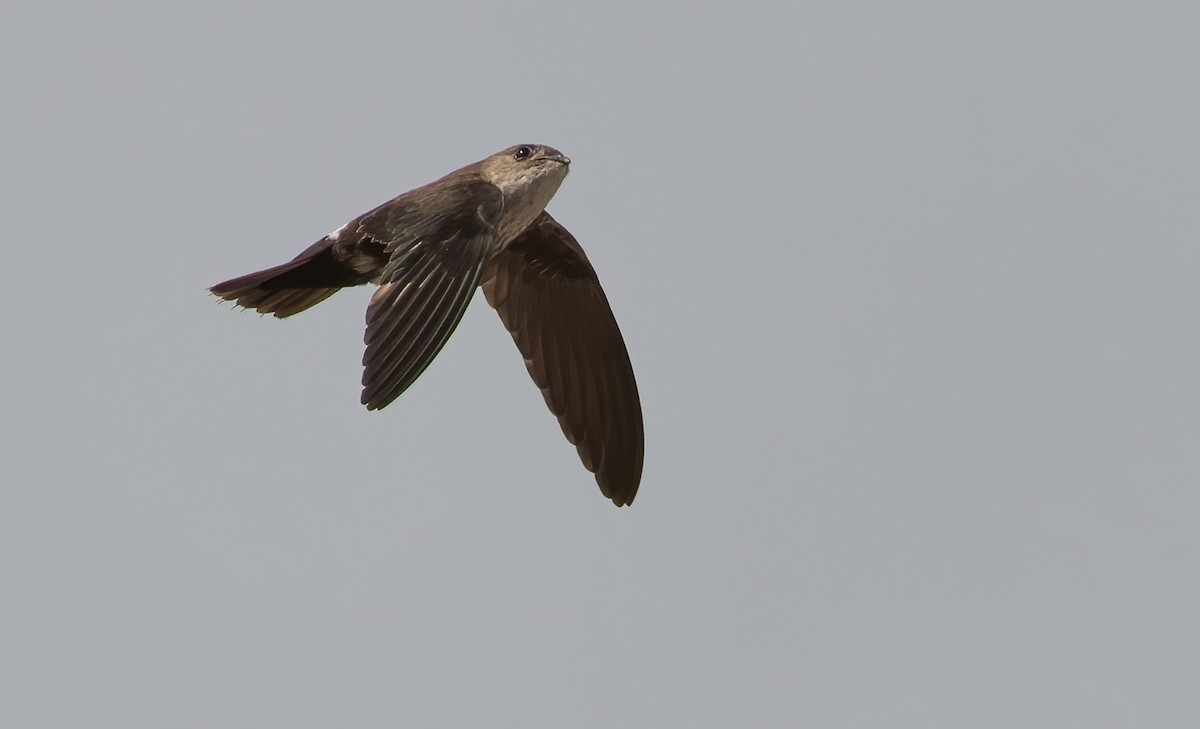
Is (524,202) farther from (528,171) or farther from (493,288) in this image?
(493,288)

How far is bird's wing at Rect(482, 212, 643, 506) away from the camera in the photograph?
53.5 ft

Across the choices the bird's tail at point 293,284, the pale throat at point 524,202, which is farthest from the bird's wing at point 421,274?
the bird's tail at point 293,284

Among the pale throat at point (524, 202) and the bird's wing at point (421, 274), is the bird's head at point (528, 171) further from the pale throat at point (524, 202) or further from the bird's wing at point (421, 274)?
the bird's wing at point (421, 274)

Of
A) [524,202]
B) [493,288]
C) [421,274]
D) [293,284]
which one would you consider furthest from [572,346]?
[421,274]

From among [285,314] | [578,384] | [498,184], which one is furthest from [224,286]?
[578,384]

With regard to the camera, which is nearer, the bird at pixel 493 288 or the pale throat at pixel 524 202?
the bird at pixel 493 288

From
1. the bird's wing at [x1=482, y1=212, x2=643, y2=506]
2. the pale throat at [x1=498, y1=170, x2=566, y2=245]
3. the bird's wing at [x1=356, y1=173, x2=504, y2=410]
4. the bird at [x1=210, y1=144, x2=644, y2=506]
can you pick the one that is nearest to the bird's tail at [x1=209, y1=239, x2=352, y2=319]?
the bird at [x1=210, y1=144, x2=644, y2=506]

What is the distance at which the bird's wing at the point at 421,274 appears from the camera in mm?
12820

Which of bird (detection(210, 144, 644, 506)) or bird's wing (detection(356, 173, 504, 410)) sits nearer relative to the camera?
bird's wing (detection(356, 173, 504, 410))

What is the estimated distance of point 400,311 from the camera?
515 inches

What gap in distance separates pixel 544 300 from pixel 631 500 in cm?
149

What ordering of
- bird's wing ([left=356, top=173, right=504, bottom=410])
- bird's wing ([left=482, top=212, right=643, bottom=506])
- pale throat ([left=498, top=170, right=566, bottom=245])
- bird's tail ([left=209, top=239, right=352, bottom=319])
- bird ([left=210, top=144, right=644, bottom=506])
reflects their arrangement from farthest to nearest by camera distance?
bird's wing ([left=482, top=212, right=643, bottom=506]) < bird's tail ([left=209, top=239, right=352, bottom=319]) < pale throat ([left=498, top=170, right=566, bottom=245]) < bird ([left=210, top=144, right=644, bottom=506]) < bird's wing ([left=356, top=173, right=504, bottom=410])

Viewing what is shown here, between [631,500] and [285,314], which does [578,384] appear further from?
[285,314]

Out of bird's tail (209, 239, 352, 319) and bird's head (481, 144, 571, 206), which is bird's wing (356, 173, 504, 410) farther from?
bird's tail (209, 239, 352, 319)
